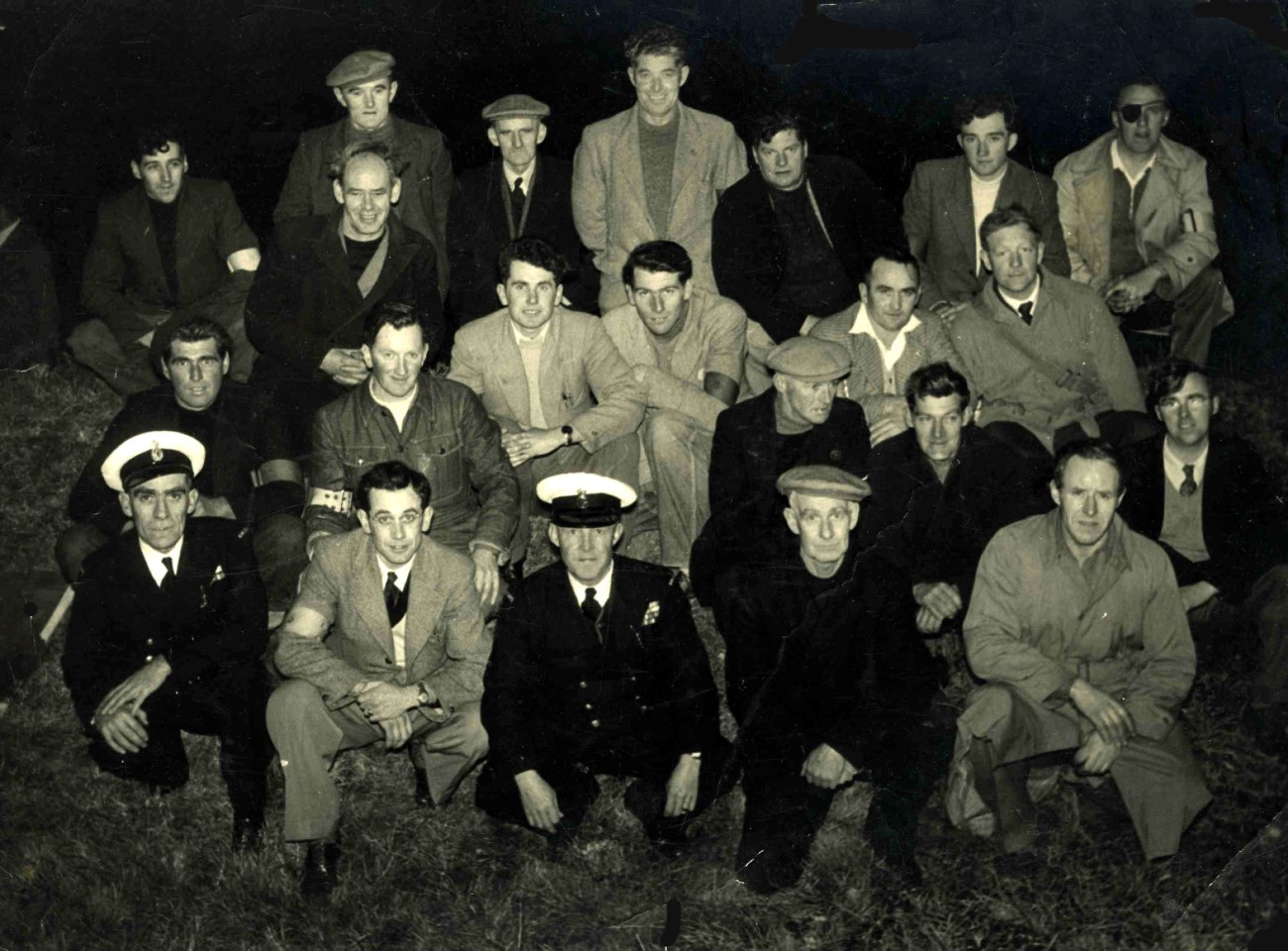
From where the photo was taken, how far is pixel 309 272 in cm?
664

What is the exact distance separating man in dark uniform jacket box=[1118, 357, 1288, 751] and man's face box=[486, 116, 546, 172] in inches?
101

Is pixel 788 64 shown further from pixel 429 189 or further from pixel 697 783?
pixel 697 783

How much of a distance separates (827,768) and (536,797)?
3.11ft

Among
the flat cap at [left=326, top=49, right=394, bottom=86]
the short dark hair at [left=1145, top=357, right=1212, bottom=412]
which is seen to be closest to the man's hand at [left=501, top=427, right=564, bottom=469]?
the flat cap at [left=326, top=49, right=394, bottom=86]

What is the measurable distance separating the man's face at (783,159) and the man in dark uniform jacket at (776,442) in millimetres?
863

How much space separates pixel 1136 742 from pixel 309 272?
344cm

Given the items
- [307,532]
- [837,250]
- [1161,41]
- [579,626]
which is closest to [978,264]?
[837,250]

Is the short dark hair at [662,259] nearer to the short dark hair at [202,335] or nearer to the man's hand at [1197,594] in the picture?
the short dark hair at [202,335]

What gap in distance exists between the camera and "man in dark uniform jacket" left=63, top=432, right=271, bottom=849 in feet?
19.3

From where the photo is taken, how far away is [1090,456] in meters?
5.81

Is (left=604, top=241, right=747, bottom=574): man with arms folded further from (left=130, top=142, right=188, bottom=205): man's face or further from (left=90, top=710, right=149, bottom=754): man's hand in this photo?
(left=90, top=710, right=149, bottom=754): man's hand

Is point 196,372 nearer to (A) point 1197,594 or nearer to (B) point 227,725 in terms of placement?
(B) point 227,725

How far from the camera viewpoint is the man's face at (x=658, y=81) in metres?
6.80

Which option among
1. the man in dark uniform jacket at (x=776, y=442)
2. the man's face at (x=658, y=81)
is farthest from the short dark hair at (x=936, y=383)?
the man's face at (x=658, y=81)
